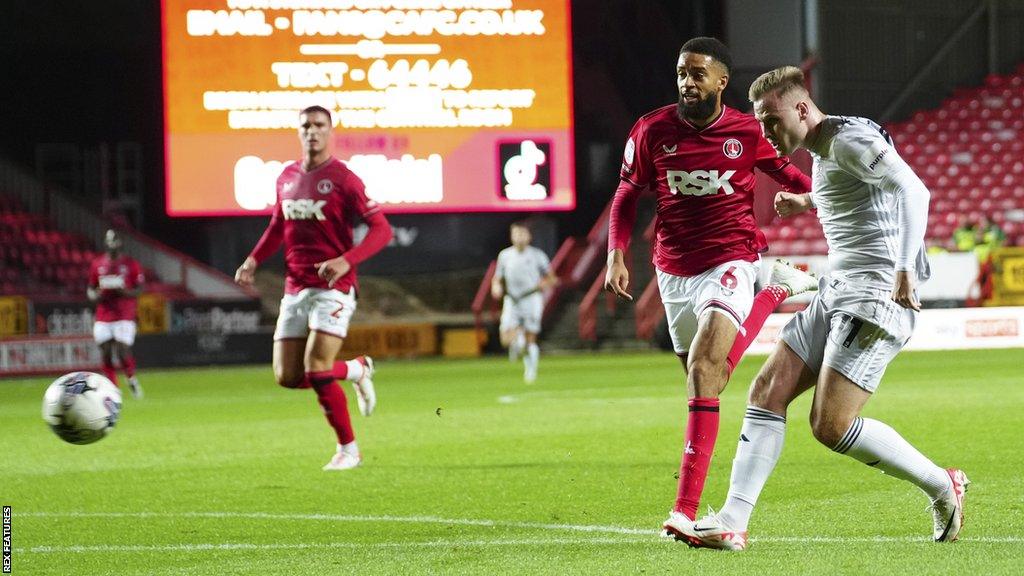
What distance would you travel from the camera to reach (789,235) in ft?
87.5

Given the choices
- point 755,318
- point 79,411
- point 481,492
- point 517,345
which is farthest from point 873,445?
point 517,345

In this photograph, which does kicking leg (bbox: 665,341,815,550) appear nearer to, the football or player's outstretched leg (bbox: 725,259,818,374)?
player's outstretched leg (bbox: 725,259,818,374)

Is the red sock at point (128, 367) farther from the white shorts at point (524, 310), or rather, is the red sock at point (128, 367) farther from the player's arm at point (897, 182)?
the player's arm at point (897, 182)

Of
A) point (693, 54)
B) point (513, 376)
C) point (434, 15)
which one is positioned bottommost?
point (513, 376)

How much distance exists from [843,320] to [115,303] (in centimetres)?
1322

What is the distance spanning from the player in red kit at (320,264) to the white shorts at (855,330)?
4.03 meters

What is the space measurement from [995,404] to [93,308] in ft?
48.3

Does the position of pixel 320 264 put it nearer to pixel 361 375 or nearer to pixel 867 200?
pixel 361 375

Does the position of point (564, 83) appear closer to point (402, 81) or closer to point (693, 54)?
point (402, 81)

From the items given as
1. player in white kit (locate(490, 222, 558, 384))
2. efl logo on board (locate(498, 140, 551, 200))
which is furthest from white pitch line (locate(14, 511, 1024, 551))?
efl logo on board (locate(498, 140, 551, 200))

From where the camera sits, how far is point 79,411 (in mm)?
7117

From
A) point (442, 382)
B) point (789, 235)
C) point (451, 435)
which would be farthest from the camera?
point (789, 235)

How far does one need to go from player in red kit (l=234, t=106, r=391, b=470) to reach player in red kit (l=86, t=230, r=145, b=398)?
8.24 metres

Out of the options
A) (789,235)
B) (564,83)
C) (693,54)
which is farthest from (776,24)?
(693,54)
